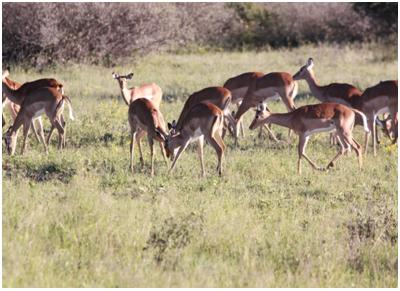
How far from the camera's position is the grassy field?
5.16 meters

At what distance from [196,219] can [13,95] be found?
226 inches

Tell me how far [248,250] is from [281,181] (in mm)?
2800

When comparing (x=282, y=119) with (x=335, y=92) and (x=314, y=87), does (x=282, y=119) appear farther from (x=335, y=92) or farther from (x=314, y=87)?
(x=314, y=87)

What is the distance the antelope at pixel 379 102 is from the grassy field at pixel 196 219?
41 centimetres

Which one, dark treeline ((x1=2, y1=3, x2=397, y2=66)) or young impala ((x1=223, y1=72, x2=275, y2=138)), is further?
dark treeline ((x1=2, y1=3, x2=397, y2=66))

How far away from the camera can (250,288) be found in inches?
196

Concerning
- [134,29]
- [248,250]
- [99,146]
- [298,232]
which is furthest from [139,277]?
[134,29]

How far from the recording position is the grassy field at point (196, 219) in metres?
5.16

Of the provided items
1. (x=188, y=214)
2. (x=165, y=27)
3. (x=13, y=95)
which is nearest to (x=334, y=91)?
(x=13, y=95)

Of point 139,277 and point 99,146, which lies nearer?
point 139,277

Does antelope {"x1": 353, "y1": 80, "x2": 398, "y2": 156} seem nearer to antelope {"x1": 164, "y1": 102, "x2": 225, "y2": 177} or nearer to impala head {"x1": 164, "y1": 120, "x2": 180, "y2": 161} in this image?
antelope {"x1": 164, "y1": 102, "x2": 225, "y2": 177}

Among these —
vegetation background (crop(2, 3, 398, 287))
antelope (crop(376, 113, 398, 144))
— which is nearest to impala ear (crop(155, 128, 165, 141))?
vegetation background (crop(2, 3, 398, 287))

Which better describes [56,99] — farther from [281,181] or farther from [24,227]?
[24,227]

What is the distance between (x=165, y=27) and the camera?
23219 mm
